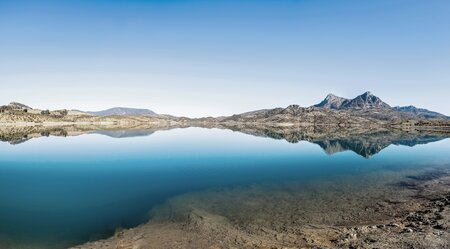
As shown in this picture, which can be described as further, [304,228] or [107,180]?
[107,180]

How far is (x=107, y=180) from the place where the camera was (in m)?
46.1

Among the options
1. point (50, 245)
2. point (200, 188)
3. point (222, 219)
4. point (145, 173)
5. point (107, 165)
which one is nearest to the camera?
point (50, 245)

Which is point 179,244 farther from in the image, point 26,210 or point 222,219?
point 26,210

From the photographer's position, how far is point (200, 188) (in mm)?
41781

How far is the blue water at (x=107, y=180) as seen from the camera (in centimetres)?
2669

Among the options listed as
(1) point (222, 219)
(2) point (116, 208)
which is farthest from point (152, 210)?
(1) point (222, 219)

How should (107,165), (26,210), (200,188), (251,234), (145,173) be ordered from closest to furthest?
(251,234)
(26,210)
(200,188)
(145,173)
(107,165)

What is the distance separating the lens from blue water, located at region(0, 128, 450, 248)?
2669cm

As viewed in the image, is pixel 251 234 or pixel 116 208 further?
pixel 116 208

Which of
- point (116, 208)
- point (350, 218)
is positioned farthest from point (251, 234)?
point (116, 208)

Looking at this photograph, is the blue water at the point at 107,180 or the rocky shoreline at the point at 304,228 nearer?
the rocky shoreline at the point at 304,228

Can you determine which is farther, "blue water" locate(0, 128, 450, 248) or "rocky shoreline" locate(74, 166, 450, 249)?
"blue water" locate(0, 128, 450, 248)

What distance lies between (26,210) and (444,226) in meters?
34.7

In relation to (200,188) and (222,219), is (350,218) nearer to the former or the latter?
(222,219)
